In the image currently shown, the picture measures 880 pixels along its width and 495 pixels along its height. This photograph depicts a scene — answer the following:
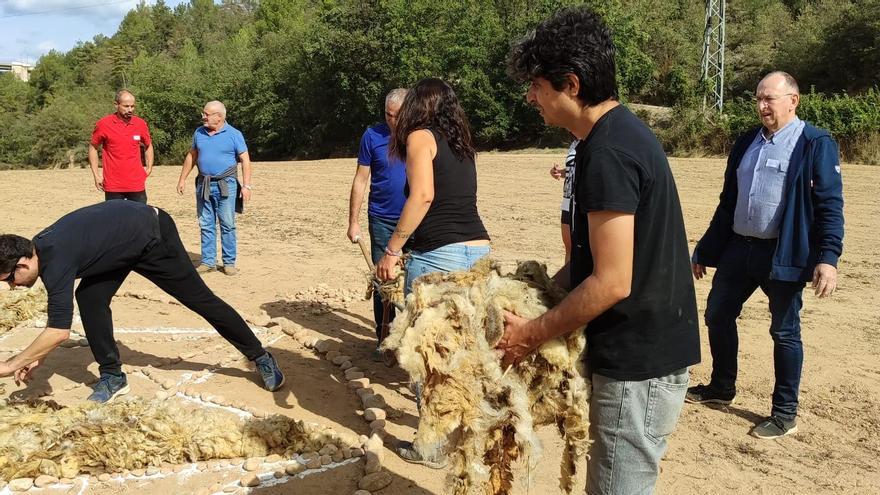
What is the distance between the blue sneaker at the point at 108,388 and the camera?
473cm

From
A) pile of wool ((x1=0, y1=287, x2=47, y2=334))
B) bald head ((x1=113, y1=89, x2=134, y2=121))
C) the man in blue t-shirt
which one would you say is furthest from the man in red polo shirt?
the man in blue t-shirt

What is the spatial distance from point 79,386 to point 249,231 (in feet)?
22.8

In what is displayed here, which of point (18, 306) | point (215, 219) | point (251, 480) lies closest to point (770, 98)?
point (251, 480)

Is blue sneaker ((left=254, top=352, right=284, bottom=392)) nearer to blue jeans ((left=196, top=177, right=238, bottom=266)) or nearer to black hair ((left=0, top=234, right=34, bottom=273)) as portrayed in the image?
black hair ((left=0, top=234, right=34, bottom=273))

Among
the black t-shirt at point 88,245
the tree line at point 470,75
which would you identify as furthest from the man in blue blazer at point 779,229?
the tree line at point 470,75

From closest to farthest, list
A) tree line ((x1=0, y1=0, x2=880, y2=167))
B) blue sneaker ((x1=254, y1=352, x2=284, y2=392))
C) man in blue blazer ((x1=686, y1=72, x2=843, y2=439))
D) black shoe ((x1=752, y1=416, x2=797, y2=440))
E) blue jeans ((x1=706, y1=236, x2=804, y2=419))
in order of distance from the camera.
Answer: man in blue blazer ((x1=686, y1=72, x2=843, y2=439))
blue jeans ((x1=706, y1=236, x2=804, y2=419))
black shoe ((x1=752, y1=416, x2=797, y2=440))
blue sneaker ((x1=254, y1=352, x2=284, y2=392))
tree line ((x1=0, y1=0, x2=880, y2=167))

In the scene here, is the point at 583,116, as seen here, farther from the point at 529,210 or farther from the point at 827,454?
the point at 529,210

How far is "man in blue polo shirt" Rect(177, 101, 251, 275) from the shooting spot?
8047 mm

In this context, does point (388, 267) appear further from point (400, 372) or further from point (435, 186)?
point (400, 372)

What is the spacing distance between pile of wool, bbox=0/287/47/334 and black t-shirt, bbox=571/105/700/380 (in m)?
6.37

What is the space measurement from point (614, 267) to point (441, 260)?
206 cm

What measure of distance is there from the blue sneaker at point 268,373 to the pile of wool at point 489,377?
9.37ft

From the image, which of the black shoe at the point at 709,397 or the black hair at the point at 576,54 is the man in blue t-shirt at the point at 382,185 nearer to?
the black shoe at the point at 709,397

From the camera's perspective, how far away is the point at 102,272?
444cm
